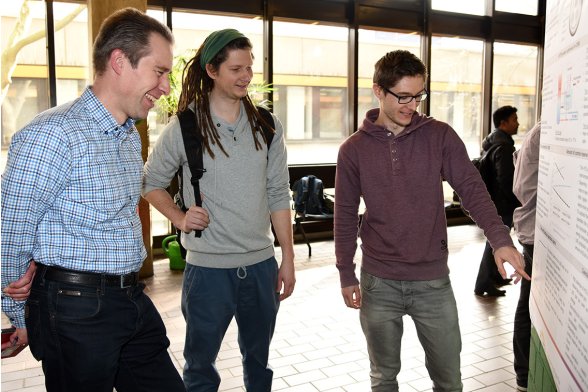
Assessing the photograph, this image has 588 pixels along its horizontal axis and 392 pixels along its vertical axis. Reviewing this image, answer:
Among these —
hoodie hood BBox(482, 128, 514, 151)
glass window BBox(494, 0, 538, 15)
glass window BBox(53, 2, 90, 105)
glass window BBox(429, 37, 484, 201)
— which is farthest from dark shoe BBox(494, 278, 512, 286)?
glass window BBox(494, 0, 538, 15)

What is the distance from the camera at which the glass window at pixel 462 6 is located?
30.4 feet

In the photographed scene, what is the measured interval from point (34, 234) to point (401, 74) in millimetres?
1439

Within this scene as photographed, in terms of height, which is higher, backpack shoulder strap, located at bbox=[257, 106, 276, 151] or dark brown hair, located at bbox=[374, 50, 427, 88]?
dark brown hair, located at bbox=[374, 50, 427, 88]

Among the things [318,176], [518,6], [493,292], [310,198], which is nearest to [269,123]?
[493,292]

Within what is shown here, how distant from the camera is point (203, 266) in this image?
7.39ft

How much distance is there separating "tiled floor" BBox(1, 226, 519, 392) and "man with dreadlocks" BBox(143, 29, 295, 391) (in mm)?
1174

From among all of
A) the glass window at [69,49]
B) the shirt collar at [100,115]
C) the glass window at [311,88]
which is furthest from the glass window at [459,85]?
the shirt collar at [100,115]

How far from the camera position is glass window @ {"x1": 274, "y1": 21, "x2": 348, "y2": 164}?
26.2ft

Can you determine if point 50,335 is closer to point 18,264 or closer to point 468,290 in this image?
point 18,264

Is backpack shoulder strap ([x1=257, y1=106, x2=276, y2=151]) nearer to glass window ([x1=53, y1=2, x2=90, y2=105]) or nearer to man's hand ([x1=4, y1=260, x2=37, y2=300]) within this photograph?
man's hand ([x1=4, y1=260, x2=37, y2=300])

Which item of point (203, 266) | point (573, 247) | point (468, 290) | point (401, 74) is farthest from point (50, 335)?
point (468, 290)

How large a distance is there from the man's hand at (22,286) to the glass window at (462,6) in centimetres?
880

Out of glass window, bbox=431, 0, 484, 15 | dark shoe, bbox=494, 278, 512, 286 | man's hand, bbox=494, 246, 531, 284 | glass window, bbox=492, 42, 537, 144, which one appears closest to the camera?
man's hand, bbox=494, 246, 531, 284

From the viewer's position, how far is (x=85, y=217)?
1.61m
